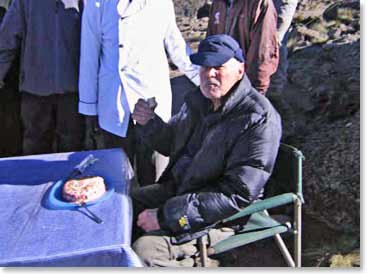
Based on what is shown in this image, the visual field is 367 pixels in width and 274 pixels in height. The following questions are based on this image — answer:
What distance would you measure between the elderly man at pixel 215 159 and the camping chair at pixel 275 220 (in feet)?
0.16

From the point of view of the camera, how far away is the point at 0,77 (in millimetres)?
2650

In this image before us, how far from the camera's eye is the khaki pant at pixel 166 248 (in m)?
1.95

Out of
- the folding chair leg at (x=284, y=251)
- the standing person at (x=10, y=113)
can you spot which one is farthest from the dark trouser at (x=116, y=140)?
the folding chair leg at (x=284, y=251)

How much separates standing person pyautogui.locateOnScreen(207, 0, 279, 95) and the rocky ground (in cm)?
12

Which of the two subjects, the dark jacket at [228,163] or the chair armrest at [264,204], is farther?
the chair armrest at [264,204]

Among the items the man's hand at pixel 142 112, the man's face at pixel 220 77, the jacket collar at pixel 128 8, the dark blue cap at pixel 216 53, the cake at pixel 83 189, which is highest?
the jacket collar at pixel 128 8

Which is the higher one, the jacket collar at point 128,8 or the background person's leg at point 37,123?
the jacket collar at point 128,8

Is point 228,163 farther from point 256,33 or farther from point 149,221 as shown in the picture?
point 256,33

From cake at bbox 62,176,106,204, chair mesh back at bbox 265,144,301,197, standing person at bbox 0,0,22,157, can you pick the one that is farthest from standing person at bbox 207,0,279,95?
standing person at bbox 0,0,22,157

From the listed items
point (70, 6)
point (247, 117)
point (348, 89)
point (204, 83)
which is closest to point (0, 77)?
point (70, 6)

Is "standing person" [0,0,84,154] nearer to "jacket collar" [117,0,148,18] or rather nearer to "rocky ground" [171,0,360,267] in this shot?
"jacket collar" [117,0,148,18]

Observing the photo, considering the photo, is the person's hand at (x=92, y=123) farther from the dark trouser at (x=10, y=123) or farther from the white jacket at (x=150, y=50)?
the dark trouser at (x=10, y=123)

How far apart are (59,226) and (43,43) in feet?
3.83

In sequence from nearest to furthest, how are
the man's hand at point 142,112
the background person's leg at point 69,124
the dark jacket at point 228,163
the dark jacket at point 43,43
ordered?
the dark jacket at point 228,163 < the man's hand at point 142,112 < the dark jacket at point 43,43 < the background person's leg at point 69,124
